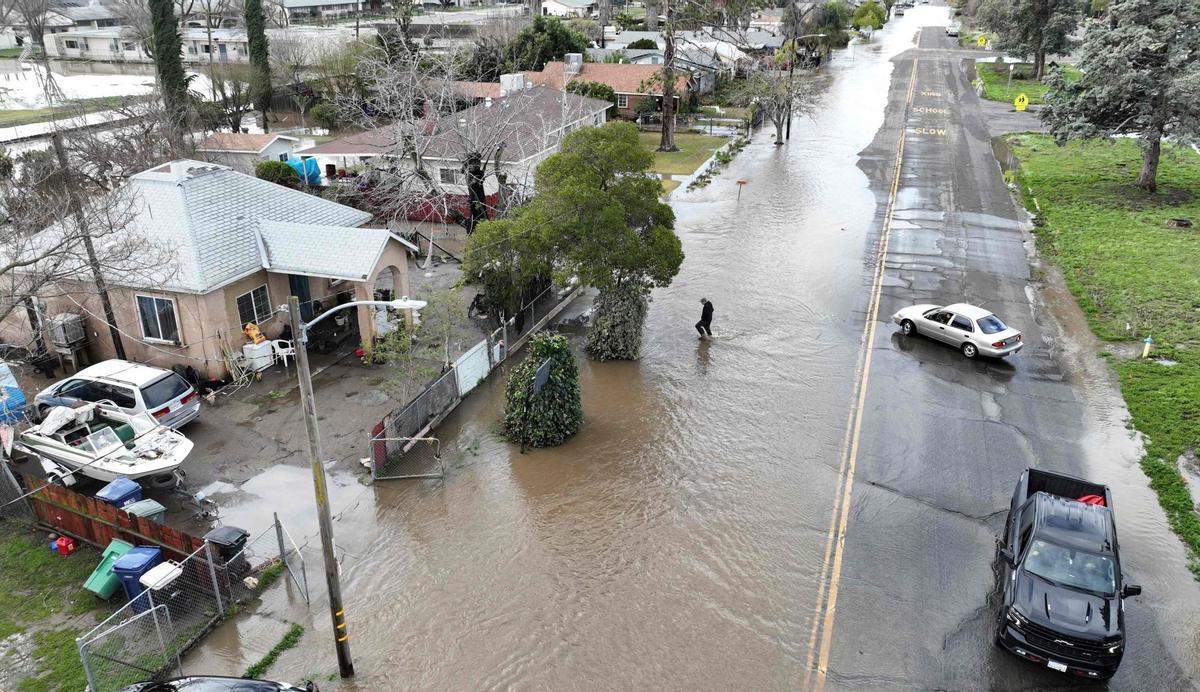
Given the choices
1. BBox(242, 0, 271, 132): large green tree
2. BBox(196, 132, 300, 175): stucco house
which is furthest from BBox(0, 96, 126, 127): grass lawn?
BBox(196, 132, 300, 175): stucco house

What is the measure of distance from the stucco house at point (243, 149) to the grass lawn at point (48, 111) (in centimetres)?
985

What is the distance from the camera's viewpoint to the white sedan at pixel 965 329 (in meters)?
22.7

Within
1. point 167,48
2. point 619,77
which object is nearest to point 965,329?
point 167,48

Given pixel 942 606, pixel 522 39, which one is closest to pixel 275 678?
pixel 942 606

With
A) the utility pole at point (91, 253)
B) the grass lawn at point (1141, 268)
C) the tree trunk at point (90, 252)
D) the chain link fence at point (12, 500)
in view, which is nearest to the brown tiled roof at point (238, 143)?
the tree trunk at point (90, 252)

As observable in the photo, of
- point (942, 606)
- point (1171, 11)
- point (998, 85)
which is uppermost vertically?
point (1171, 11)

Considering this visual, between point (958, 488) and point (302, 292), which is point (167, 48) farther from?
point (958, 488)

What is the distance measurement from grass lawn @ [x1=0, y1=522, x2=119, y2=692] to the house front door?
9.84 m

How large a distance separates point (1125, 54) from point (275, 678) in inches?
1569

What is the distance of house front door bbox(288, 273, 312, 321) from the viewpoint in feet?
78.1

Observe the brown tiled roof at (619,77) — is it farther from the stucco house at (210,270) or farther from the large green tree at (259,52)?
the stucco house at (210,270)

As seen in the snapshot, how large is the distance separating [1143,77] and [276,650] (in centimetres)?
3950

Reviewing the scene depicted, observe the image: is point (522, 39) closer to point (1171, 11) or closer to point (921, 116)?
point (921, 116)

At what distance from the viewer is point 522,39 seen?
216 ft
